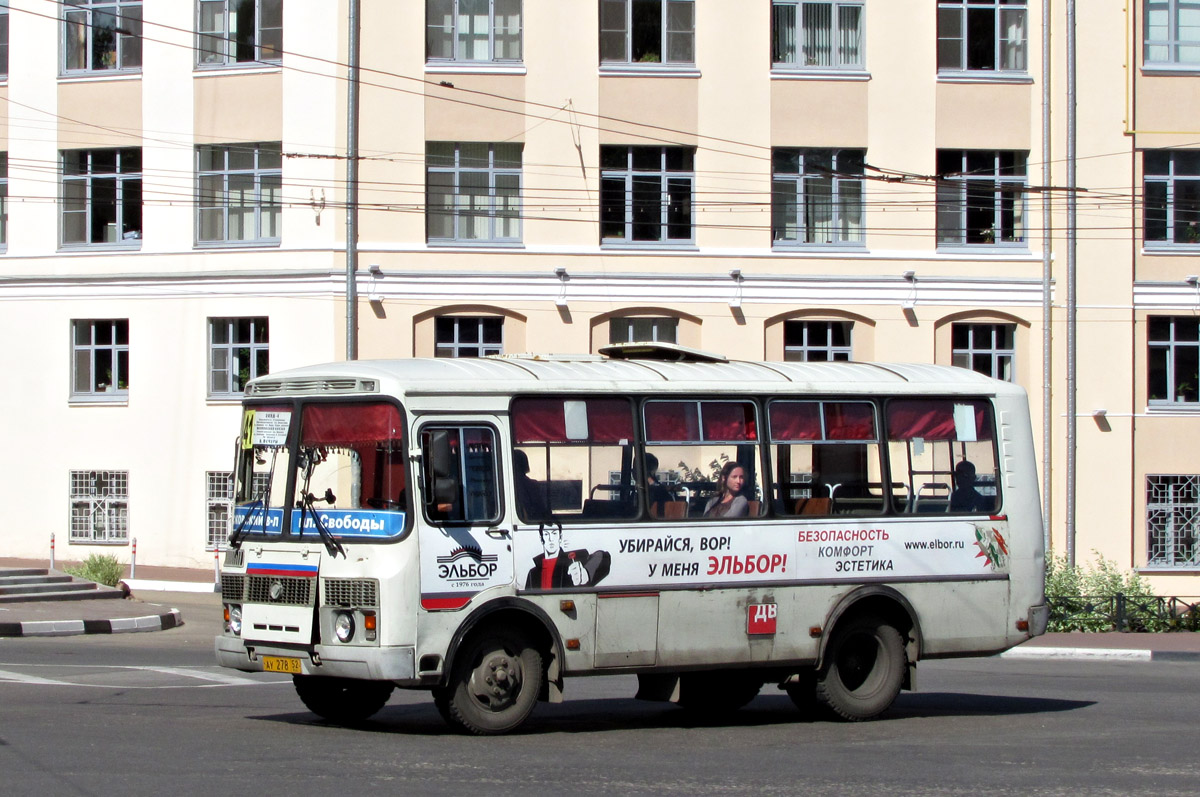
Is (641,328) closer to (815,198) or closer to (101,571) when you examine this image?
(815,198)

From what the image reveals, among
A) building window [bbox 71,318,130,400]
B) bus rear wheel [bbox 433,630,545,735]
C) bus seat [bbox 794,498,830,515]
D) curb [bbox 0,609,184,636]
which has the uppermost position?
building window [bbox 71,318,130,400]

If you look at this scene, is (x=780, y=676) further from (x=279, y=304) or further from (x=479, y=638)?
(x=279, y=304)

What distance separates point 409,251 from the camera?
98.9ft

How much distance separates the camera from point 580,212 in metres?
30.5

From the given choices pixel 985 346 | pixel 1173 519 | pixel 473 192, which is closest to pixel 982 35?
pixel 985 346

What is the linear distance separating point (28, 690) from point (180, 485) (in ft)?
58.1

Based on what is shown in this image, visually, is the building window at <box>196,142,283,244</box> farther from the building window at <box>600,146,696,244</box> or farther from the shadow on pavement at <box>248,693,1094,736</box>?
the shadow on pavement at <box>248,693,1094,736</box>

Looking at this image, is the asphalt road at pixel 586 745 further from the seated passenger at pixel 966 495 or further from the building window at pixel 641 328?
the building window at pixel 641 328

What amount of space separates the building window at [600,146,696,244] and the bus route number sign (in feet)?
63.6

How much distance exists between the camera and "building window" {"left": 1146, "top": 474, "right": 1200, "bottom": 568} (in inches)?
1235

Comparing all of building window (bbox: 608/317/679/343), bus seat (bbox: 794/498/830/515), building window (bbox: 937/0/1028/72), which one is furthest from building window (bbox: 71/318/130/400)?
bus seat (bbox: 794/498/830/515)

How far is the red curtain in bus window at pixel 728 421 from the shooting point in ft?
39.2

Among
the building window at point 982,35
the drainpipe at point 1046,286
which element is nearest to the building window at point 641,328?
the drainpipe at point 1046,286

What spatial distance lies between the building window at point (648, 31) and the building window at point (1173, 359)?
10.7 m
